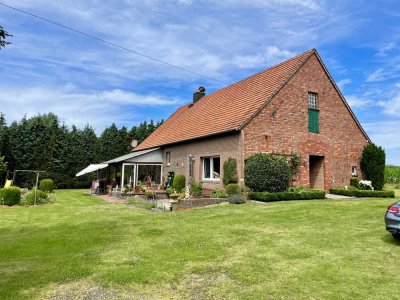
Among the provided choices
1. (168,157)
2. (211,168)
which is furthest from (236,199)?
(168,157)

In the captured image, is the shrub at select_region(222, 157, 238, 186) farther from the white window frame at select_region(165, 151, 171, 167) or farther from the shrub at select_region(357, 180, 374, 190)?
the shrub at select_region(357, 180, 374, 190)

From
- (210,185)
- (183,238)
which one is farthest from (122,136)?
(183,238)

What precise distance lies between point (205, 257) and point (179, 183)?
1605 centimetres

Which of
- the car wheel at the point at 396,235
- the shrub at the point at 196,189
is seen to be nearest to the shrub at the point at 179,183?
the shrub at the point at 196,189

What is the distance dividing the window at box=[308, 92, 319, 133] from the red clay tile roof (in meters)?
2.40

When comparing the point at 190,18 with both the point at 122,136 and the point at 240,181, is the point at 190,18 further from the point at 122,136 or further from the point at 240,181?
the point at 122,136

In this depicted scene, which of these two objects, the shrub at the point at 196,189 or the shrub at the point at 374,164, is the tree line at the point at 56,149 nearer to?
the shrub at the point at 196,189

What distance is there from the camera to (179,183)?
23.3 meters

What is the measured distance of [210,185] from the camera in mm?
20750

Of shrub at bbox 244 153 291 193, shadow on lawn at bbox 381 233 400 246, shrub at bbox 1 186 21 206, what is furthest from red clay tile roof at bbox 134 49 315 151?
shrub at bbox 1 186 21 206

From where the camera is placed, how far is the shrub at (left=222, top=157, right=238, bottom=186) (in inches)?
720

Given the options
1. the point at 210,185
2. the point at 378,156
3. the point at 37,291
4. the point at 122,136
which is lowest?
the point at 37,291

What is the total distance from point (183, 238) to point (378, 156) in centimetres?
1908

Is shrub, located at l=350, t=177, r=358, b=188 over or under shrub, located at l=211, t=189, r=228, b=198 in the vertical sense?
over
